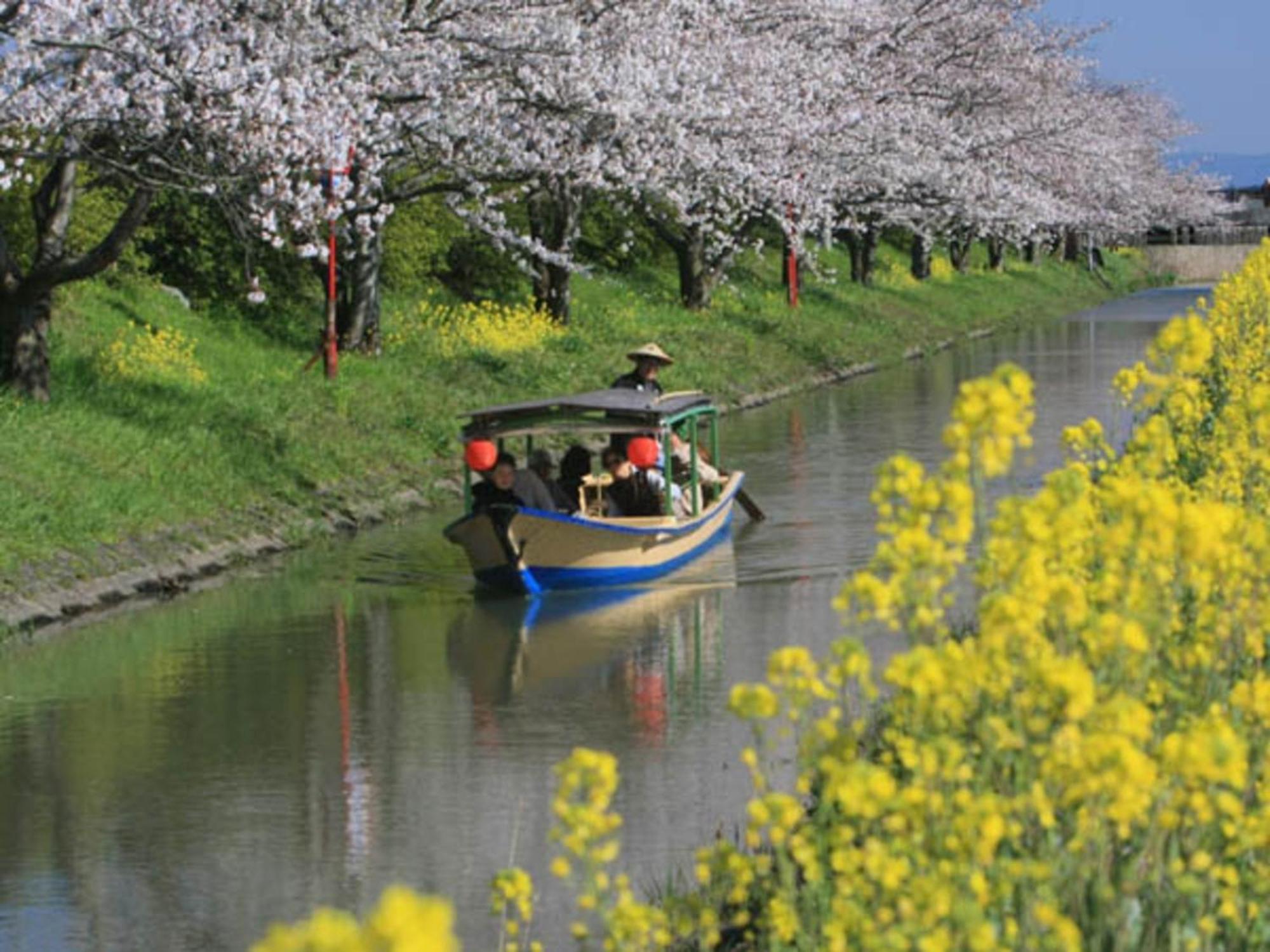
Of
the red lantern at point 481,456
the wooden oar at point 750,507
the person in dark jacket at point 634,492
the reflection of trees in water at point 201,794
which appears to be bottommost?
the reflection of trees in water at point 201,794

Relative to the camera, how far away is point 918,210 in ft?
175

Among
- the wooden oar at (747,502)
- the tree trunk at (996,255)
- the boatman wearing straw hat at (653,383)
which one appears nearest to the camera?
the boatman wearing straw hat at (653,383)

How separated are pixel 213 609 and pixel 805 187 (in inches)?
1006

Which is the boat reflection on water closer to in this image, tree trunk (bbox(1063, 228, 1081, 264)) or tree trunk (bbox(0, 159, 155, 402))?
tree trunk (bbox(0, 159, 155, 402))

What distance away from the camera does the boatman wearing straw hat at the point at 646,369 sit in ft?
82.9

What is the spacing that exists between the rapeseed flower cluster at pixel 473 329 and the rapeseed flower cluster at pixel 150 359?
4597 mm

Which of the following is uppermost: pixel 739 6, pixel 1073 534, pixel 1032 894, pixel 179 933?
pixel 739 6

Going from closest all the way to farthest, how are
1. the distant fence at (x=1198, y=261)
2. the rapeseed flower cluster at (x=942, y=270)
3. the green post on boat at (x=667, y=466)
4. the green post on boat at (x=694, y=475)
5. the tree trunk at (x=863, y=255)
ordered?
the green post on boat at (x=667, y=466) < the green post on boat at (x=694, y=475) < the tree trunk at (x=863, y=255) < the rapeseed flower cluster at (x=942, y=270) < the distant fence at (x=1198, y=261)

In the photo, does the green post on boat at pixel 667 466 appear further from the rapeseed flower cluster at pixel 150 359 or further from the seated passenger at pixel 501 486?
the rapeseed flower cluster at pixel 150 359

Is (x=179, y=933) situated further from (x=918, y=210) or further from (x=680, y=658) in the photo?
(x=918, y=210)

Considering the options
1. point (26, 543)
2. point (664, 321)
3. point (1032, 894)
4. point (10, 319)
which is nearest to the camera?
point (1032, 894)

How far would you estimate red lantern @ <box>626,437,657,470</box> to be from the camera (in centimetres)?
2248

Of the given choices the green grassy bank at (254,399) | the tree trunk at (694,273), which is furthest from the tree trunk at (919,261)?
the green grassy bank at (254,399)

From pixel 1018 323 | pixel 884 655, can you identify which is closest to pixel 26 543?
pixel 884 655
